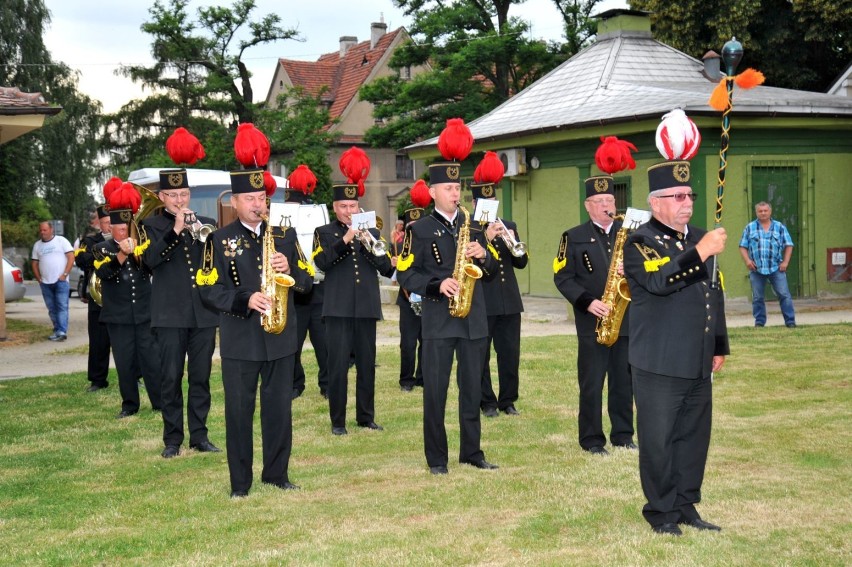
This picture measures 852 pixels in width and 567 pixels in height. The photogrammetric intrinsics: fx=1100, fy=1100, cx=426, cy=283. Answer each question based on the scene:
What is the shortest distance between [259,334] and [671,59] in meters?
20.5

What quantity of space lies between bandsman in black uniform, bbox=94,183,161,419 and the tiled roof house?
134ft

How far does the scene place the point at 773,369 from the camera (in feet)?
42.1

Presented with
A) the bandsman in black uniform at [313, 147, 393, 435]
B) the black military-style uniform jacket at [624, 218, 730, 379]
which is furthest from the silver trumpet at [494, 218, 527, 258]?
the black military-style uniform jacket at [624, 218, 730, 379]

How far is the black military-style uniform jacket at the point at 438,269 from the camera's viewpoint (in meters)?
8.28

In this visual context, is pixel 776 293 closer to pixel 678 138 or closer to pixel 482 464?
pixel 482 464

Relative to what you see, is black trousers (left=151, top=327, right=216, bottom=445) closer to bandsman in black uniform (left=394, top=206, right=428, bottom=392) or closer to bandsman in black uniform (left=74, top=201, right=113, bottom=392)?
bandsman in black uniform (left=394, top=206, right=428, bottom=392)

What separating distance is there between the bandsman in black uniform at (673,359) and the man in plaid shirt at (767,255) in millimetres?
10568

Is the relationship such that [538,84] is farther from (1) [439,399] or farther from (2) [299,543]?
(2) [299,543]

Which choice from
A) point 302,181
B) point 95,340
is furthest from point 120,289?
point 302,181

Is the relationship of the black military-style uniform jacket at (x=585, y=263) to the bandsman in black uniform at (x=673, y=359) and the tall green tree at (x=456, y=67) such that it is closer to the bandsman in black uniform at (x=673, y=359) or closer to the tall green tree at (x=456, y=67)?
the bandsman in black uniform at (x=673, y=359)

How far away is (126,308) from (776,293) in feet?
33.2

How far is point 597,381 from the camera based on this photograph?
28.9 ft

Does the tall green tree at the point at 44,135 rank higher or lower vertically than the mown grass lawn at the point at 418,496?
higher

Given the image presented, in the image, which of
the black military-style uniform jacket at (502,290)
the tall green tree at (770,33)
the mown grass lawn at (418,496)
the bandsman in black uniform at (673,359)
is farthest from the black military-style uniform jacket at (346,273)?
the tall green tree at (770,33)
